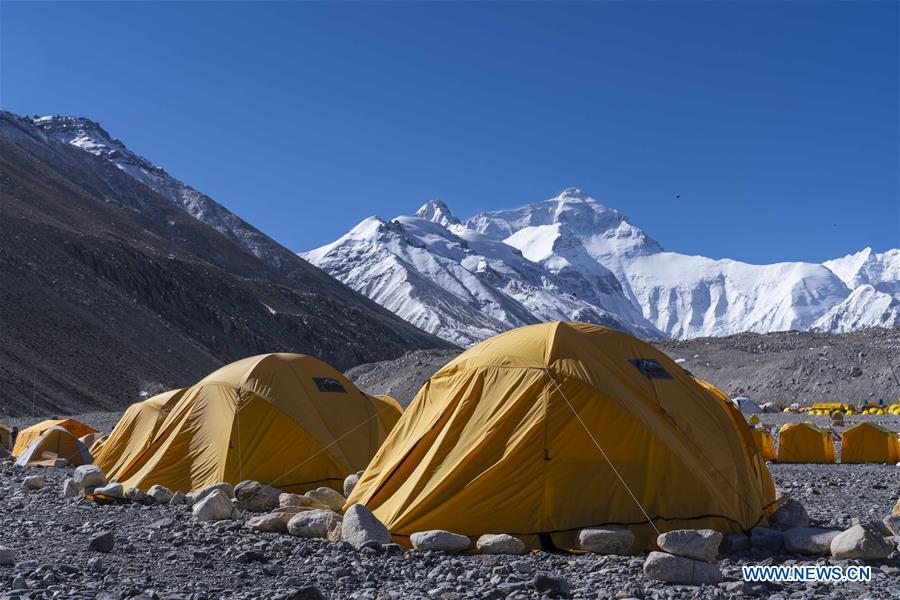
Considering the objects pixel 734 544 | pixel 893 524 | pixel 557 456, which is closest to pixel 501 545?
pixel 557 456

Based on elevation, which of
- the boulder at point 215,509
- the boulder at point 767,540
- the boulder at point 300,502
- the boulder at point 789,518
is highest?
the boulder at point 789,518

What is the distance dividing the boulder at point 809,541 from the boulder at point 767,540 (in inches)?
4.9

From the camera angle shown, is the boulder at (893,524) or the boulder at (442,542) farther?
the boulder at (893,524)

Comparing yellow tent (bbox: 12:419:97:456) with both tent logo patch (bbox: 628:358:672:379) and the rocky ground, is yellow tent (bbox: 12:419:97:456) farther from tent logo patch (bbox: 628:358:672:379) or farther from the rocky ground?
the rocky ground

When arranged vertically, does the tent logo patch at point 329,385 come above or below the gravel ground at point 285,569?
above

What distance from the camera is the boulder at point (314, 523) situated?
37.5 feet

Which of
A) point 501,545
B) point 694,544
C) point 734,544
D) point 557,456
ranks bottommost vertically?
point 501,545

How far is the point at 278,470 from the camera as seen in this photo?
52.7 feet

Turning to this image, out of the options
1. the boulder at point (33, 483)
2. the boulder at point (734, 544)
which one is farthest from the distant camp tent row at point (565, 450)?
the boulder at point (33, 483)

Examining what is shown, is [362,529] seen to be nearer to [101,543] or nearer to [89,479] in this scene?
[101,543]

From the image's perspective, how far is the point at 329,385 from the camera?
704 inches

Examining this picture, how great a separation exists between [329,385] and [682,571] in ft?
33.3

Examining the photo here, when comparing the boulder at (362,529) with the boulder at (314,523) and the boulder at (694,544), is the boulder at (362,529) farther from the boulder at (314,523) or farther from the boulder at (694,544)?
the boulder at (694,544)

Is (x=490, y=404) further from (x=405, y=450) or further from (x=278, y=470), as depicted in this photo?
(x=278, y=470)
